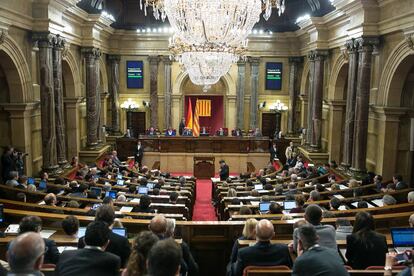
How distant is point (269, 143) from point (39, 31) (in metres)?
11.6

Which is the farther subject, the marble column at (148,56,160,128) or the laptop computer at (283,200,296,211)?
the marble column at (148,56,160,128)

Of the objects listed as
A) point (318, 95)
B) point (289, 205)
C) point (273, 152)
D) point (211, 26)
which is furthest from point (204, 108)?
point (289, 205)

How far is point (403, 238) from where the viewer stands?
19.8ft

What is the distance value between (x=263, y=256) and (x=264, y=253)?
0.11ft

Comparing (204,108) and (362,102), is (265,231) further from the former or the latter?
(204,108)

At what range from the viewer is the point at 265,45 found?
23969mm

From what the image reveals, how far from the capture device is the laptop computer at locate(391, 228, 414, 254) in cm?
602

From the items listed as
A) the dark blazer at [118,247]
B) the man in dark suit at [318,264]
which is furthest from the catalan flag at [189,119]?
the man in dark suit at [318,264]

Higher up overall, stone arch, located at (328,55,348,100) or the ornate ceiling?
the ornate ceiling

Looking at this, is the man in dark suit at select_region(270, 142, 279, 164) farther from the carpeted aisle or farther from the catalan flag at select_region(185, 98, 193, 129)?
the catalan flag at select_region(185, 98, 193, 129)

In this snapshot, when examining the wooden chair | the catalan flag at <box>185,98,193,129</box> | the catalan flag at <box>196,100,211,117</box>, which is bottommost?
the wooden chair

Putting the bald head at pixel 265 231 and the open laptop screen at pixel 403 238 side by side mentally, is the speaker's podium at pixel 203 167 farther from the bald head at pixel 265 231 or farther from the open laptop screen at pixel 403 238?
the bald head at pixel 265 231

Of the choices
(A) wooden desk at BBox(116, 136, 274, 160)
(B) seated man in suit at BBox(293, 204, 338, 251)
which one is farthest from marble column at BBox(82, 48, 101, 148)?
(B) seated man in suit at BBox(293, 204, 338, 251)

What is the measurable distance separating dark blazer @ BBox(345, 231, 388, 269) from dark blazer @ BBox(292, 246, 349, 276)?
1.57 meters
